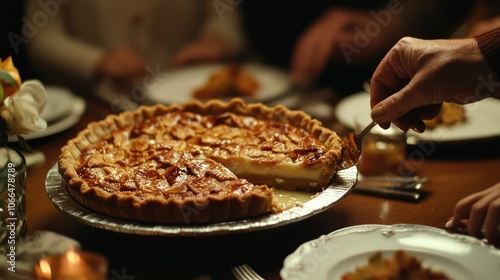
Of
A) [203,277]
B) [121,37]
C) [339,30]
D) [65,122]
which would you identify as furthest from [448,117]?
[121,37]

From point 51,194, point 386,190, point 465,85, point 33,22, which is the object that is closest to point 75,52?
point 33,22

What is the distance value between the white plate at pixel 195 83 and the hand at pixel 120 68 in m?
0.49

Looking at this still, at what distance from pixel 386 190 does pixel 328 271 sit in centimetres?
71

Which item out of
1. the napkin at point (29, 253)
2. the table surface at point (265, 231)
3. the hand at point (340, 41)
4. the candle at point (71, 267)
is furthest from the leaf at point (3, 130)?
the hand at point (340, 41)

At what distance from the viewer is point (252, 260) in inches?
64.2

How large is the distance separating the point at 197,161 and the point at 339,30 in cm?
198

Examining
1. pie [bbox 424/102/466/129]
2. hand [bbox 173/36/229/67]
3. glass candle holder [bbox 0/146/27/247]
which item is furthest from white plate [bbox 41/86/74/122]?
pie [bbox 424/102/466/129]

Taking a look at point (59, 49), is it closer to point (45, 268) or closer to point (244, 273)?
point (244, 273)

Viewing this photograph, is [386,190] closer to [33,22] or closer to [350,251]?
[350,251]

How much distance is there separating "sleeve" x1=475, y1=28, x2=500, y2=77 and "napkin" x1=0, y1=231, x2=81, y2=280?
122 centimetres

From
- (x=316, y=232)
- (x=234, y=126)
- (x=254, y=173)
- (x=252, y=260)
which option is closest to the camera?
(x=252, y=260)

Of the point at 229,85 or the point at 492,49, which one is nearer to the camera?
the point at 492,49

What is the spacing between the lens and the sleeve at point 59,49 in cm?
399

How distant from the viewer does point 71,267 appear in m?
1.18
